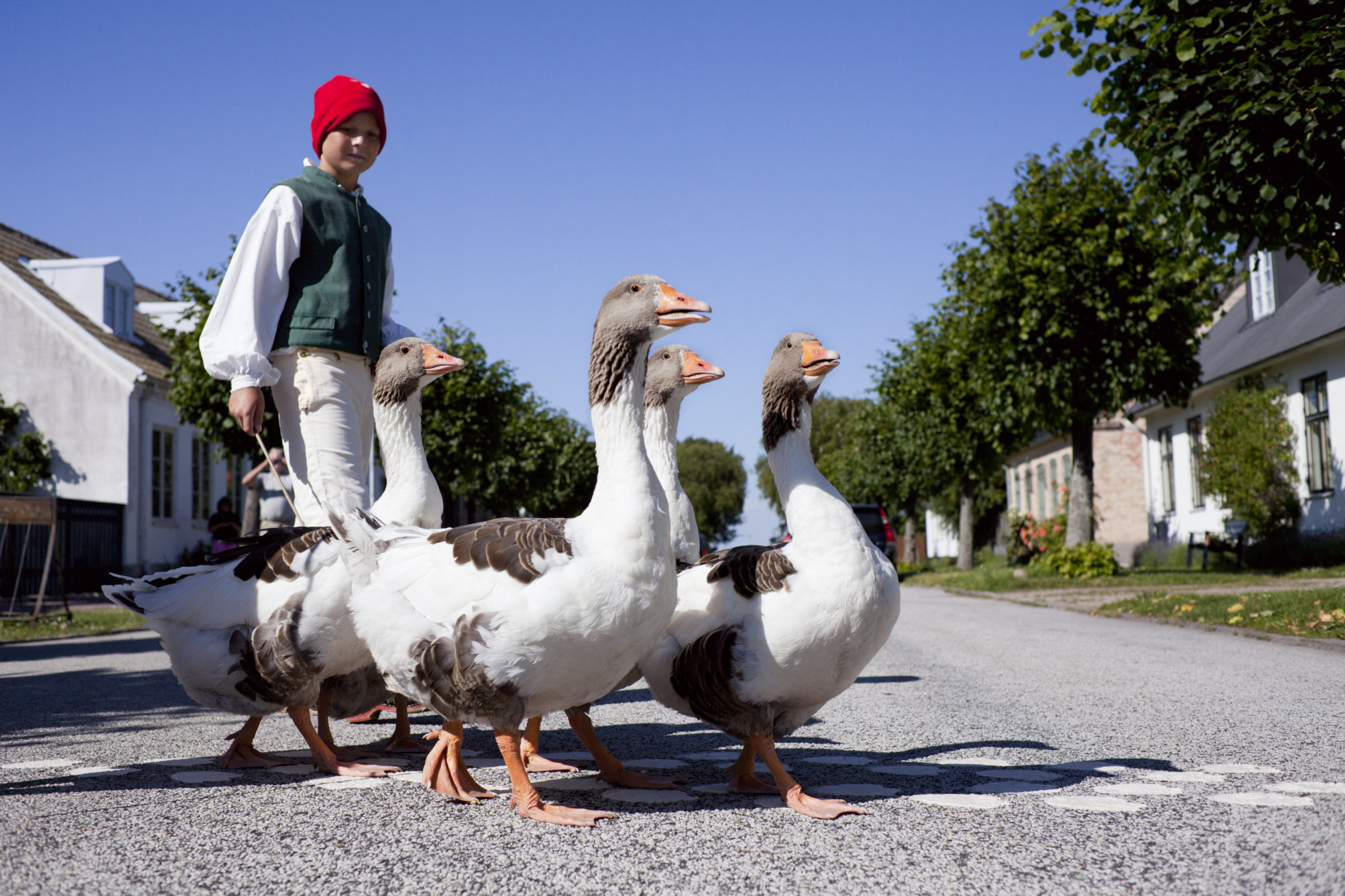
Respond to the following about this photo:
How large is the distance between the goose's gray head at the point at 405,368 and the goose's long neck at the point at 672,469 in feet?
3.13

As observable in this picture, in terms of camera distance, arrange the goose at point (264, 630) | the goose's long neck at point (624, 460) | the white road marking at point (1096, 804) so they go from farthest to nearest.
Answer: the goose at point (264, 630)
the white road marking at point (1096, 804)
the goose's long neck at point (624, 460)

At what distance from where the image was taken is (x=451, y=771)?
12.2 ft

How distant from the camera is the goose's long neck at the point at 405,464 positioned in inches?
187

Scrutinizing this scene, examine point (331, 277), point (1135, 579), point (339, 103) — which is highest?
point (339, 103)

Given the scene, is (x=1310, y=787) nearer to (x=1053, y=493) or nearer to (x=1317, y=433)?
(x=1317, y=433)

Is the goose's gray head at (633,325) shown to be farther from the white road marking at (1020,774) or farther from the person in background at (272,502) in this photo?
the person in background at (272,502)

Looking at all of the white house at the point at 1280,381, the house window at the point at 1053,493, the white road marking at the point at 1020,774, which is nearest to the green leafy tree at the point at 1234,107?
the white house at the point at 1280,381

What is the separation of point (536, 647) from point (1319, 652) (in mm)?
8180

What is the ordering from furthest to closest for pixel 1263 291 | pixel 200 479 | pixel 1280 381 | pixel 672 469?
pixel 200 479, pixel 1263 291, pixel 1280 381, pixel 672 469

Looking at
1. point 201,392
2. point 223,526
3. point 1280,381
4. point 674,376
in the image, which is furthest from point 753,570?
point 1280,381

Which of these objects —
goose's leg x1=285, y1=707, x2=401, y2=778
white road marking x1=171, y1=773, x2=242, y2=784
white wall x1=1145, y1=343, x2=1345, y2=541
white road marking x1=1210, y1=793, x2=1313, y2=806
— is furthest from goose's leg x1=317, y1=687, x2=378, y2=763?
white wall x1=1145, y1=343, x2=1345, y2=541

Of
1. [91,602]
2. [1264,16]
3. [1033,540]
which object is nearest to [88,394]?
[91,602]

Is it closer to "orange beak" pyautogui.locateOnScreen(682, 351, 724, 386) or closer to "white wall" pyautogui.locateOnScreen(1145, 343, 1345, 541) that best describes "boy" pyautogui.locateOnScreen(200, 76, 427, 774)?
"orange beak" pyautogui.locateOnScreen(682, 351, 724, 386)

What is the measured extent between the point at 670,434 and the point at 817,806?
6.06 feet
